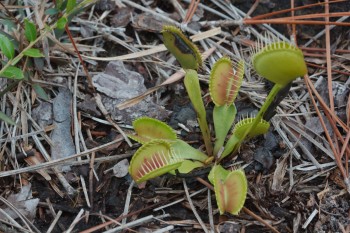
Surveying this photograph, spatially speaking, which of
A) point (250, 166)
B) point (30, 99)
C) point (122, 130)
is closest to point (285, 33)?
point (250, 166)

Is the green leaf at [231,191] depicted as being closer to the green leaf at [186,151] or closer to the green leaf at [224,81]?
the green leaf at [186,151]

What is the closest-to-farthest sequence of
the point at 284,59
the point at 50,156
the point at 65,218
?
the point at 284,59 < the point at 65,218 < the point at 50,156

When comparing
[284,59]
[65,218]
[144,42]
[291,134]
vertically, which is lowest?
[65,218]

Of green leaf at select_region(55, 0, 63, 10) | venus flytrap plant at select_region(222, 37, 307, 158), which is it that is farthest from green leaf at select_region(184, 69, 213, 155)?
green leaf at select_region(55, 0, 63, 10)

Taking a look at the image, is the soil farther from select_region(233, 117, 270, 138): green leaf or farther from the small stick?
select_region(233, 117, 270, 138): green leaf

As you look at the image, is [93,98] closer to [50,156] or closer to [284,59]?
[50,156]

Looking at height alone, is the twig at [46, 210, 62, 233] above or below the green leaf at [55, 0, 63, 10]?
below

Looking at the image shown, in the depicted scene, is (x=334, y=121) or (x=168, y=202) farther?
(x=334, y=121)
